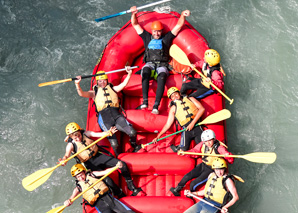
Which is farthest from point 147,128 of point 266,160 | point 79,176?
point 266,160

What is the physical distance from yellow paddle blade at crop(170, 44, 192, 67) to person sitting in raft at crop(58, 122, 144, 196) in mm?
1502

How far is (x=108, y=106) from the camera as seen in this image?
17.6ft

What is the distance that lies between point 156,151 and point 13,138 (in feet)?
8.57

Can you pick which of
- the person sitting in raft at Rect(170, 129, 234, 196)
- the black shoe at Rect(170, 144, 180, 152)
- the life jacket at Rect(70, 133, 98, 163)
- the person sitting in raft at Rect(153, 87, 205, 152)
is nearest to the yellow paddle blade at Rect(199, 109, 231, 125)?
the person sitting in raft at Rect(153, 87, 205, 152)

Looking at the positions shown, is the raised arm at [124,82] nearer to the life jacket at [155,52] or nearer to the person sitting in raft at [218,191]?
the life jacket at [155,52]

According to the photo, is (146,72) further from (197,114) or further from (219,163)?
(219,163)

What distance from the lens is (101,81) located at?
545cm

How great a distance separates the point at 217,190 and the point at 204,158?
475mm

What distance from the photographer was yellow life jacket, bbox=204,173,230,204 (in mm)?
4715

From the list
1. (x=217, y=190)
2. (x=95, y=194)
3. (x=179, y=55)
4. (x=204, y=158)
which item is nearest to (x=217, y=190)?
(x=217, y=190)

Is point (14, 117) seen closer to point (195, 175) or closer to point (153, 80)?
point (153, 80)

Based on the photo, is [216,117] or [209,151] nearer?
[209,151]

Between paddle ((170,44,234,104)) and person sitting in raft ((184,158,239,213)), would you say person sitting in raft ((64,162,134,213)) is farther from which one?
paddle ((170,44,234,104))

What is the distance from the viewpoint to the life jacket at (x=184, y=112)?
531cm
